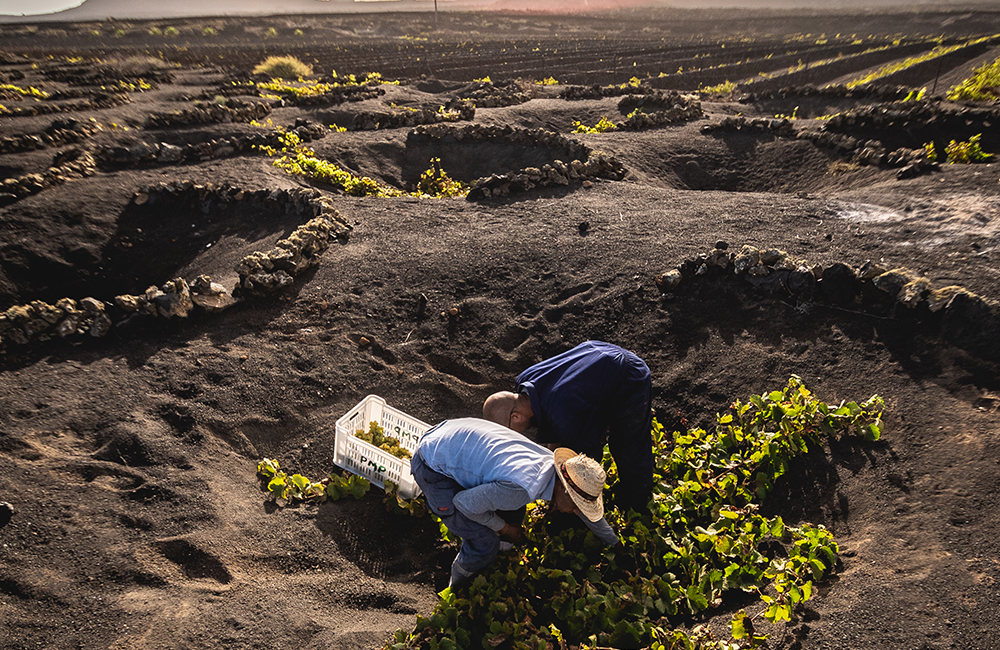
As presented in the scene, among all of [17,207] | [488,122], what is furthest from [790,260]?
[17,207]

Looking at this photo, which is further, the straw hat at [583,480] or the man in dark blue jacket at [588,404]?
the man in dark blue jacket at [588,404]

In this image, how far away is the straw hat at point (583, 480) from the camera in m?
2.62

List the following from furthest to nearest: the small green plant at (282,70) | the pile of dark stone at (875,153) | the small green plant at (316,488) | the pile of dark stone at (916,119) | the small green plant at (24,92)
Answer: the small green plant at (282,70) → the small green plant at (24,92) → the pile of dark stone at (916,119) → the pile of dark stone at (875,153) → the small green plant at (316,488)

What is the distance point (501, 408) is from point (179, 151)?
1006 centimetres

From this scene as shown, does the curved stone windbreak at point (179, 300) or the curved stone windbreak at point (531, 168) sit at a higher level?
the curved stone windbreak at point (531, 168)

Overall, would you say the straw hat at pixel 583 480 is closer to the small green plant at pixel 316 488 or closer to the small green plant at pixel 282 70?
the small green plant at pixel 316 488

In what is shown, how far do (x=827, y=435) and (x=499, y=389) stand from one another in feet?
8.89

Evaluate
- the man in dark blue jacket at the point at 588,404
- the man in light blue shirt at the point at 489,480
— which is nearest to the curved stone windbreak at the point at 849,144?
the man in dark blue jacket at the point at 588,404

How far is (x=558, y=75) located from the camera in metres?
24.7

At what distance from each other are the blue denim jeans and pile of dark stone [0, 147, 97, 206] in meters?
9.13

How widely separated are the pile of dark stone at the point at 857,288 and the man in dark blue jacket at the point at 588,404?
245cm

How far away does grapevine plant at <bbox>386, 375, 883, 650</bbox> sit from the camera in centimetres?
269

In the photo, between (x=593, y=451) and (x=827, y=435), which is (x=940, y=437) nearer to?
(x=827, y=435)

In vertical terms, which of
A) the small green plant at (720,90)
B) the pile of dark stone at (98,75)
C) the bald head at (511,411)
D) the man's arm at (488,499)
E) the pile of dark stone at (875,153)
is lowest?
the man's arm at (488,499)
